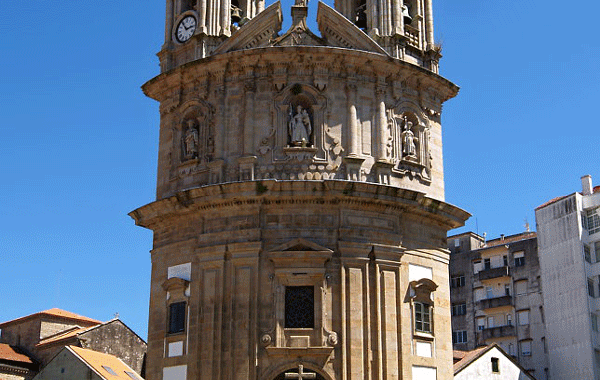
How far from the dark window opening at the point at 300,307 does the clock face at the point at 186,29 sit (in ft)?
31.2

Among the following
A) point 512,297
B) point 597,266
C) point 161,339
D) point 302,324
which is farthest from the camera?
point 512,297

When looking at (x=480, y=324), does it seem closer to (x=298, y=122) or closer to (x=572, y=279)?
(x=572, y=279)

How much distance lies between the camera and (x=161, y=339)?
2736 centimetres

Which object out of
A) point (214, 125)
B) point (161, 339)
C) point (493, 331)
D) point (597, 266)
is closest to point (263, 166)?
point (214, 125)

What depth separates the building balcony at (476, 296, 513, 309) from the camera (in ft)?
178

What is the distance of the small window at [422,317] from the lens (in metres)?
26.8

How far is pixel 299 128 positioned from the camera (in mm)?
27078

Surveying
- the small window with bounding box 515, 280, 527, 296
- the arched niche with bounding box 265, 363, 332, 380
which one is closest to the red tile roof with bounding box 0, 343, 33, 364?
the small window with bounding box 515, 280, 527, 296

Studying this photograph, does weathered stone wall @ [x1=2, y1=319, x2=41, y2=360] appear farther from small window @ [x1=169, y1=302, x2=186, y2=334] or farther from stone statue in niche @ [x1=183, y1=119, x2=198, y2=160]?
stone statue in niche @ [x1=183, y1=119, x2=198, y2=160]

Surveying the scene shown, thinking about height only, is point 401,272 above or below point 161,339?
above

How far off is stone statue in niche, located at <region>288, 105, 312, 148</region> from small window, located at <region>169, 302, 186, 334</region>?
5.85 metres

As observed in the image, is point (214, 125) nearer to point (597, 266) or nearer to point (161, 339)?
point (161, 339)

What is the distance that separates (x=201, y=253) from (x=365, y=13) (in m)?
10.3

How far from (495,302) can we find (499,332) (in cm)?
179
